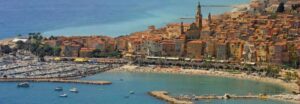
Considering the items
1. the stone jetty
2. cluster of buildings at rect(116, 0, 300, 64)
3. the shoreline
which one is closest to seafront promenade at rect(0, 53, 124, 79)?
the shoreline

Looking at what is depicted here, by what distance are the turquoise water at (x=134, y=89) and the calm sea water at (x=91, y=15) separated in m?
15.0

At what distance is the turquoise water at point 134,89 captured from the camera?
1208 inches

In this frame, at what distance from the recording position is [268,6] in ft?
168

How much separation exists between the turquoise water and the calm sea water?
14992mm

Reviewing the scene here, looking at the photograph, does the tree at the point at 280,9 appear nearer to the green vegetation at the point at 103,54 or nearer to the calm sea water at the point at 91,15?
the calm sea water at the point at 91,15

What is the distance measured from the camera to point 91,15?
207ft

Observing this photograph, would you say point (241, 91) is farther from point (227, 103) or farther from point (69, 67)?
point (69, 67)

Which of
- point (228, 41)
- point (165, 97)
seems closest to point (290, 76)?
point (228, 41)

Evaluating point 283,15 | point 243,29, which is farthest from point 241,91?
point 283,15

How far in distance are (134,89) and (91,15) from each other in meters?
31.0

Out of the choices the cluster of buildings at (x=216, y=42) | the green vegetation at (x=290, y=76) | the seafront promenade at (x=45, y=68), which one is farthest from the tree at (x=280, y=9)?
the green vegetation at (x=290, y=76)

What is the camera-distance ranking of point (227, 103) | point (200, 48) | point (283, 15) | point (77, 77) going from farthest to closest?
1. point (283, 15)
2. point (200, 48)
3. point (77, 77)
4. point (227, 103)

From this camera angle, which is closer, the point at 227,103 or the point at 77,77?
the point at 227,103

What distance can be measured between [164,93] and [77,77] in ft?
18.7
